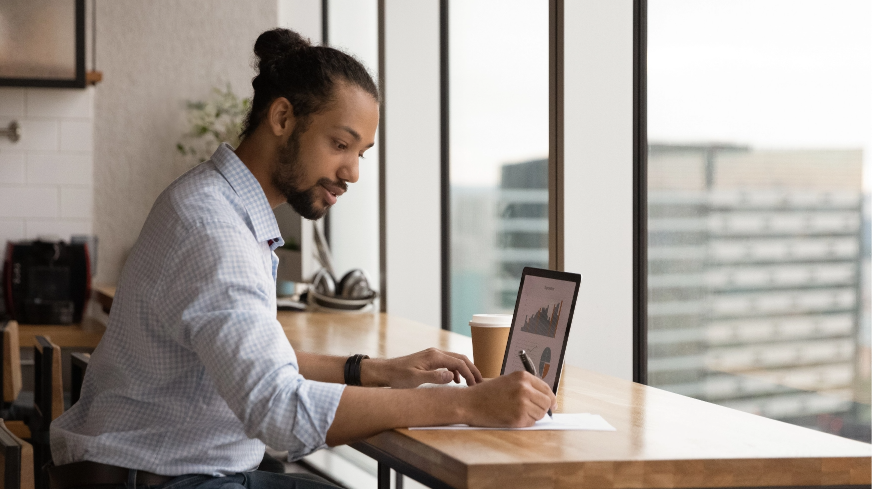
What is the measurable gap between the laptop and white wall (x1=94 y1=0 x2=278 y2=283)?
319 cm

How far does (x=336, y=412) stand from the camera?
1.20m

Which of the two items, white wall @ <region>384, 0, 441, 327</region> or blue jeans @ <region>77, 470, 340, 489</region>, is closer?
blue jeans @ <region>77, 470, 340, 489</region>

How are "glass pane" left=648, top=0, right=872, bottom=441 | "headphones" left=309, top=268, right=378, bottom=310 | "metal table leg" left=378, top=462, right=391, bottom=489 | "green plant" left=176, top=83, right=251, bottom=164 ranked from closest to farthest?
"glass pane" left=648, top=0, right=872, bottom=441
"metal table leg" left=378, top=462, right=391, bottom=489
"headphones" left=309, top=268, right=378, bottom=310
"green plant" left=176, top=83, right=251, bottom=164

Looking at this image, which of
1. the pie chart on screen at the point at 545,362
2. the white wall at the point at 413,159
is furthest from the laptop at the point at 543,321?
the white wall at the point at 413,159

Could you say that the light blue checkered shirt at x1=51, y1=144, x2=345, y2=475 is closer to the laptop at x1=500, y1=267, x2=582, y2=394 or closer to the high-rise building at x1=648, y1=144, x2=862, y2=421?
the laptop at x1=500, y1=267, x2=582, y2=394

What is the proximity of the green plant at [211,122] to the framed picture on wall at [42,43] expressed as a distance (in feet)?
1.87

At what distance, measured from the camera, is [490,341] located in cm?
170

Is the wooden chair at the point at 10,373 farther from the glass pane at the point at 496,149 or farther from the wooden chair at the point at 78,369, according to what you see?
the glass pane at the point at 496,149

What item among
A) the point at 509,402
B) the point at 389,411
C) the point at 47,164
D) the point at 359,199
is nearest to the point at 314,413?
the point at 389,411


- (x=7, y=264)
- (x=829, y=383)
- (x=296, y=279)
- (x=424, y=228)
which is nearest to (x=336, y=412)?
(x=829, y=383)

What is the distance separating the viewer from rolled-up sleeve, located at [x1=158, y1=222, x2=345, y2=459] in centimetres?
114

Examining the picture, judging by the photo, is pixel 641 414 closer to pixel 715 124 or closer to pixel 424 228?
pixel 715 124

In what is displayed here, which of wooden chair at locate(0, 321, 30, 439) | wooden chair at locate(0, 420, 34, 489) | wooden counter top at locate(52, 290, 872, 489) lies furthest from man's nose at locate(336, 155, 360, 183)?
wooden chair at locate(0, 321, 30, 439)

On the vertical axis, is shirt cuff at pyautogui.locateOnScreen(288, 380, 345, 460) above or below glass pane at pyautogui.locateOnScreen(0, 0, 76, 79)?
below
